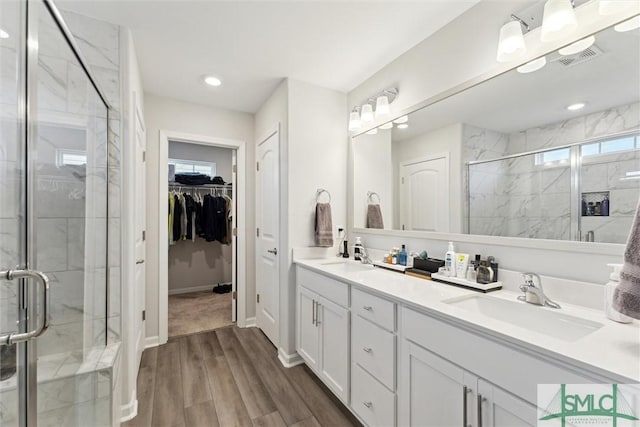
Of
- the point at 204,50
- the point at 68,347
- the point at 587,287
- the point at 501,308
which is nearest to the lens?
the point at 587,287

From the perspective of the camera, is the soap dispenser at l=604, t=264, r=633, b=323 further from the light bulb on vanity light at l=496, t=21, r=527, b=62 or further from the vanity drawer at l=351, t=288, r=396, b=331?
the light bulb on vanity light at l=496, t=21, r=527, b=62

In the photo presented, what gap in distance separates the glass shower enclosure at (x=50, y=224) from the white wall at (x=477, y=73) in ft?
6.39

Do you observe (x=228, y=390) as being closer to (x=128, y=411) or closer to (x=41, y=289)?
(x=128, y=411)

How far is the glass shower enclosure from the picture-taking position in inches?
38.4

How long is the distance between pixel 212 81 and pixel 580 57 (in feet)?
8.25

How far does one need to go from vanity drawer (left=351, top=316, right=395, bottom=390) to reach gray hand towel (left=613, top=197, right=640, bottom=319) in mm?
838

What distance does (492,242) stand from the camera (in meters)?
1.49

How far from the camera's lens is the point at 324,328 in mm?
1902

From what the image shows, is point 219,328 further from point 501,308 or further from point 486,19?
point 486,19

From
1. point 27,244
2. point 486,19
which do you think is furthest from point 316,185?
point 27,244

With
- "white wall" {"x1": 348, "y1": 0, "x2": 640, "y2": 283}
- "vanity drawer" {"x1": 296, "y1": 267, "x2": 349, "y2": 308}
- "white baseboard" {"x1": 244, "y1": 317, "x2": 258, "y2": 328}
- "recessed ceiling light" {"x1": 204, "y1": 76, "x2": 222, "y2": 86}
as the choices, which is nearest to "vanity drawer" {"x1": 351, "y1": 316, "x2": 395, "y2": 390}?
"vanity drawer" {"x1": 296, "y1": 267, "x2": 349, "y2": 308}

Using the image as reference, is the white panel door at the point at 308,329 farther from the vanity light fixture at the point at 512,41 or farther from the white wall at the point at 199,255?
the white wall at the point at 199,255

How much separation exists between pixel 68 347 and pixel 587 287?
2498mm

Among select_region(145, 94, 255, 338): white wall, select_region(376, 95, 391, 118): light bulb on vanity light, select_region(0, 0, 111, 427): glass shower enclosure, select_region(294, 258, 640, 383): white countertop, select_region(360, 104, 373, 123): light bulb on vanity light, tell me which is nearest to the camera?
select_region(294, 258, 640, 383): white countertop
